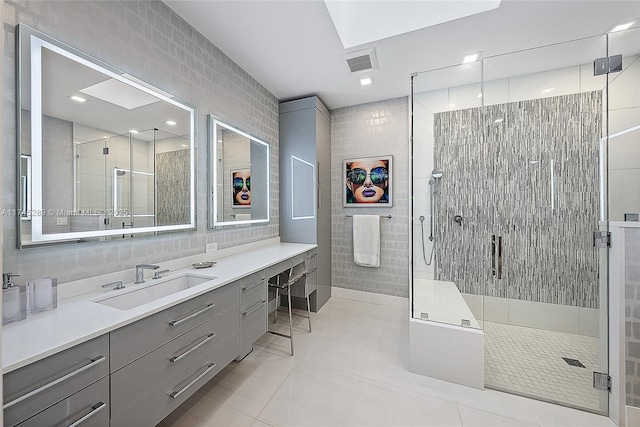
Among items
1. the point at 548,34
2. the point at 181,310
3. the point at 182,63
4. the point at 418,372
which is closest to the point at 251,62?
the point at 182,63

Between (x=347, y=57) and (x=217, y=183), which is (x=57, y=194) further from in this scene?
(x=347, y=57)

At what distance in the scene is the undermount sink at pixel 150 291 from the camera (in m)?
1.47

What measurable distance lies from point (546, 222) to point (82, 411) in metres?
3.05

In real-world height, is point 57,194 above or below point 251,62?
below

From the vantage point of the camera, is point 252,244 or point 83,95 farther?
point 252,244

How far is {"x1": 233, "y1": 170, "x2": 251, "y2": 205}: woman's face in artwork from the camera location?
8.50ft

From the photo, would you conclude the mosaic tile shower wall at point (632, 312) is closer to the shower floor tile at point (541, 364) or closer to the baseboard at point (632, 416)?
the baseboard at point (632, 416)

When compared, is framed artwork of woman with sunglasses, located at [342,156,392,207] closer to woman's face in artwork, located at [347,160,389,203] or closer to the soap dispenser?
woman's face in artwork, located at [347,160,389,203]

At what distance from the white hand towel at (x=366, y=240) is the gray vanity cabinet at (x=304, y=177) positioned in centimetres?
42

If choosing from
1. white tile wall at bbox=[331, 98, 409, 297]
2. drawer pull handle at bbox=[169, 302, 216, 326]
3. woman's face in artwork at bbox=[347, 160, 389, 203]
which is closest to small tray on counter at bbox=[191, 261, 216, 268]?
drawer pull handle at bbox=[169, 302, 216, 326]

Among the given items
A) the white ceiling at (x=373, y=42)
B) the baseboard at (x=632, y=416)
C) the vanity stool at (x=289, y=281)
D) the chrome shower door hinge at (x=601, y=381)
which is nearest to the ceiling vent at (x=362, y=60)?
the white ceiling at (x=373, y=42)

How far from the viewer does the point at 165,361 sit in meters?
1.31

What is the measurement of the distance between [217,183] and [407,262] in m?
2.46

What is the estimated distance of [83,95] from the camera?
1476 millimetres
